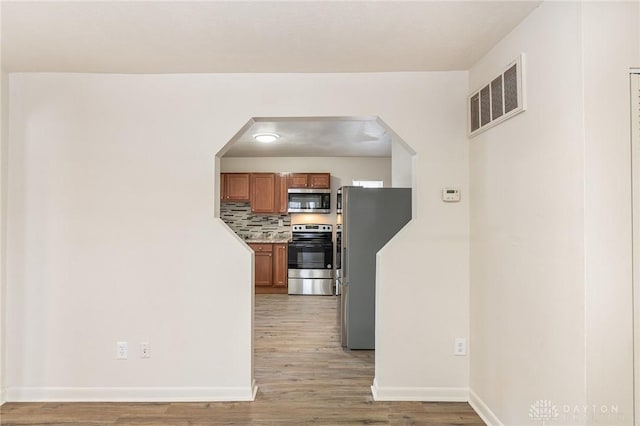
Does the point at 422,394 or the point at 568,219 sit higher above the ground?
the point at 568,219

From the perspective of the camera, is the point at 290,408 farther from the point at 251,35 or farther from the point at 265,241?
the point at 265,241

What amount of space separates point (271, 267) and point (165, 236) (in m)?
3.70

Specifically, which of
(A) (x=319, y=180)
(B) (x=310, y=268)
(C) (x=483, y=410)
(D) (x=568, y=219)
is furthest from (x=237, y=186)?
(D) (x=568, y=219)

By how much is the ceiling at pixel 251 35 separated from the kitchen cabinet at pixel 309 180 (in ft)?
12.9

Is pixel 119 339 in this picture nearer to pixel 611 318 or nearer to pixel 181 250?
pixel 181 250

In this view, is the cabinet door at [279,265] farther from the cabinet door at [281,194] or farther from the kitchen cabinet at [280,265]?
the cabinet door at [281,194]

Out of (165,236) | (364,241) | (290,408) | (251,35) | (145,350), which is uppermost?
(251,35)

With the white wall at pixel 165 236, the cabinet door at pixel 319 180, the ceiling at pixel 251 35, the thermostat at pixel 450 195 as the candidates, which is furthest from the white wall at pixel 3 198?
the cabinet door at pixel 319 180

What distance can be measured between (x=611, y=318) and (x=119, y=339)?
2900mm

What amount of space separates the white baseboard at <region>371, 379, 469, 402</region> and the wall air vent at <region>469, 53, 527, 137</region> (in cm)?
183

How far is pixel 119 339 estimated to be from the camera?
2.52m

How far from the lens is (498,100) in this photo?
2086 mm

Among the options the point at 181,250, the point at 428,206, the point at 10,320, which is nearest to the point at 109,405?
the point at 10,320

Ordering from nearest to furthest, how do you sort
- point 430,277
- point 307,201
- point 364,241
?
1. point 430,277
2. point 364,241
3. point 307,201
